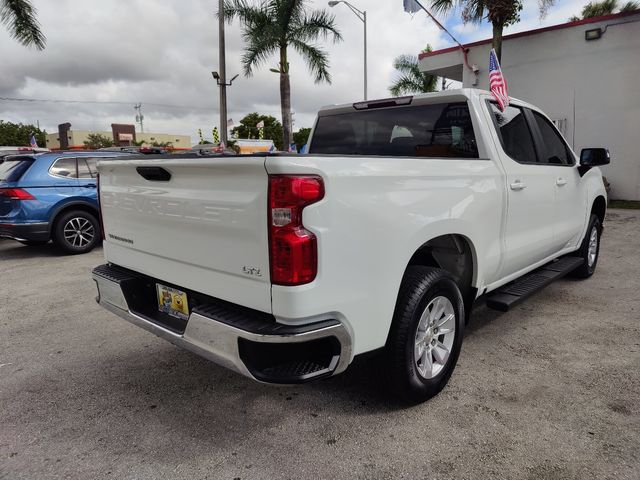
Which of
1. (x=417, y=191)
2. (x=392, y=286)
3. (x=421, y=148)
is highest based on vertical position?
(x=421, y=148)

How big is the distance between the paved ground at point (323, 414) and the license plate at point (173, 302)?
0.61 metres

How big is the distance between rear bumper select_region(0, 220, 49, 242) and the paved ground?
357cm

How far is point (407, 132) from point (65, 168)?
6.25 metres

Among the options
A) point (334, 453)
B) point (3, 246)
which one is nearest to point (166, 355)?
point (334, 453)

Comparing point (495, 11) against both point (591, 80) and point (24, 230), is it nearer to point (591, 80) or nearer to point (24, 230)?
point (591, 80)

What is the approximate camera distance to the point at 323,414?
2.73 metres

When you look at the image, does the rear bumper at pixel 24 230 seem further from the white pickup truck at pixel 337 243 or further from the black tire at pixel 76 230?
the white pickup truck at pixel 337 243

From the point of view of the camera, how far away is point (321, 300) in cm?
209

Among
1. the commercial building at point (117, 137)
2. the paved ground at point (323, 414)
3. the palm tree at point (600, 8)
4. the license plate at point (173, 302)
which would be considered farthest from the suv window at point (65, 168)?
the commercial building at point (117, 137)

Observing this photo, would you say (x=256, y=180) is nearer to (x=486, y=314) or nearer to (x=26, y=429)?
(x=26, y=429)

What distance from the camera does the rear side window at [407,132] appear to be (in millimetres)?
3414

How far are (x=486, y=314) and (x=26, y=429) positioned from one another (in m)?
3.60

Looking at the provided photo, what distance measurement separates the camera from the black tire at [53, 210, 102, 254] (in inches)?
296

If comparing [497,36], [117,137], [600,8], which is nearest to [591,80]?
[497,36]
